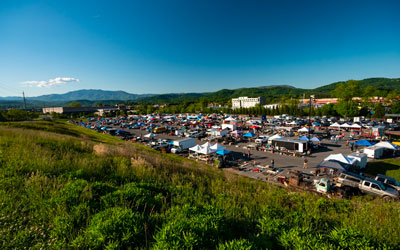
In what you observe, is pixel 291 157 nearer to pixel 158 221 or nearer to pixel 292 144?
pixel 292 144

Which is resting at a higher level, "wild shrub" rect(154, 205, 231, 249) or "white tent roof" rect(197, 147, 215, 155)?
"wild shrub" rect(154, 205, 231, 249)

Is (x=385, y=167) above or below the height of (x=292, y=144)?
below

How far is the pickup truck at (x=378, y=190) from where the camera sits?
33.2ft

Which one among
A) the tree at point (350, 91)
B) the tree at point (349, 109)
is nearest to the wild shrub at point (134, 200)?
the tree at point (349, 109)

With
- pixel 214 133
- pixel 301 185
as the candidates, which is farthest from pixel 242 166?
pixel 214 133

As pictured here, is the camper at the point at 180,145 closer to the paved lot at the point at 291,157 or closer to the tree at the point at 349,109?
the paved lot at the point at 291,157

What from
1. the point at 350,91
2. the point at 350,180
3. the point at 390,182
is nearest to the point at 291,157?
the point at 350,180

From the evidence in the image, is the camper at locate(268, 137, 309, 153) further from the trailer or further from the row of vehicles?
the row of vehicles

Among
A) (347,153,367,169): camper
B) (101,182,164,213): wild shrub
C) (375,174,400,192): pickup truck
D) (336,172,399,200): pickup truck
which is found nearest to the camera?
(101,182,164,213): wild shrub

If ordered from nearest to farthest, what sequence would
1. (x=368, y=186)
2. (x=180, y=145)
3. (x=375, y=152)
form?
(x=368, y=186), (x=375, y=152), (x=180, y=145)

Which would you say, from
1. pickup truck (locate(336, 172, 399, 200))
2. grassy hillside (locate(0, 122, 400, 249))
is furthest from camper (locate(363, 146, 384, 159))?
grassy hillside (locate(0, 122, 400, 249))

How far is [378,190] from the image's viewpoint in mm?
10477

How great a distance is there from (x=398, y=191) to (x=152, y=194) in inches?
606

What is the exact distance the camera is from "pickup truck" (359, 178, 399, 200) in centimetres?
1011
